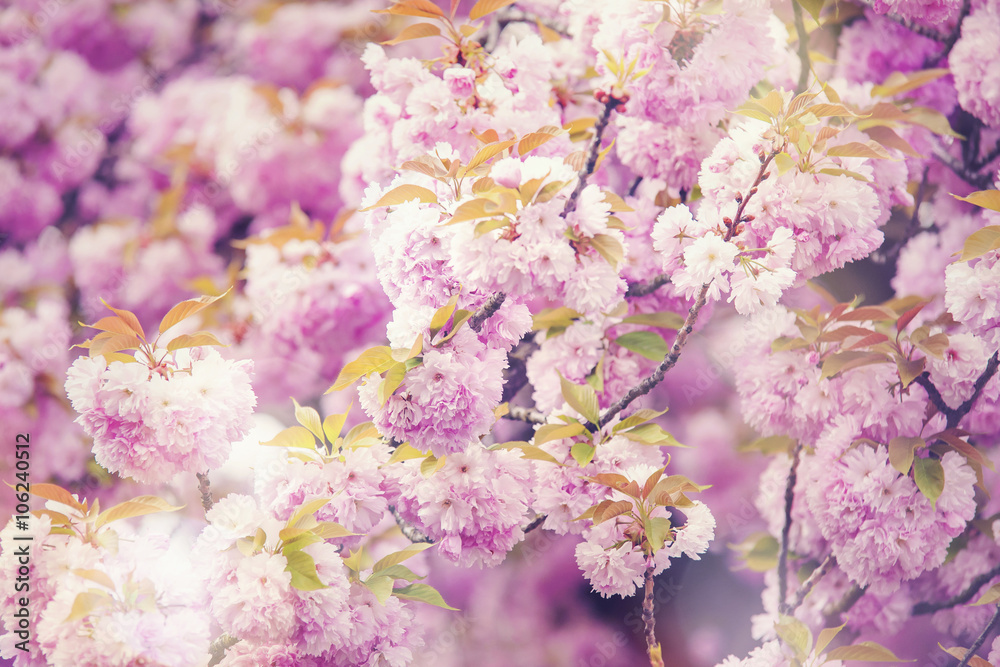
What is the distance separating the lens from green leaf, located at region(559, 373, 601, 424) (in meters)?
0.86

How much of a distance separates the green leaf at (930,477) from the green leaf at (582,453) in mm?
458

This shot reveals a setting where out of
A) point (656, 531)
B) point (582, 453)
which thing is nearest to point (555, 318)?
point (582, 453)

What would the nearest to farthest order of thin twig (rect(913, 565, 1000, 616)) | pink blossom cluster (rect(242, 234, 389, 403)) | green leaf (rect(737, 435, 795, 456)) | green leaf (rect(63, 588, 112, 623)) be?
green leaf (rect(63, 588, 112, 623))
thin twig (rect(913, 565, 1000, 616))
green leaf (rect(737, 435, 795, 456))
pink blossom cluster (rect(242, 234, 389, 403))

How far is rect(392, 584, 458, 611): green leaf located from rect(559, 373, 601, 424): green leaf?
0.31 meters

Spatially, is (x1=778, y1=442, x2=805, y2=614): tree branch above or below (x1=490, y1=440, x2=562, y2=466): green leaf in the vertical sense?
below

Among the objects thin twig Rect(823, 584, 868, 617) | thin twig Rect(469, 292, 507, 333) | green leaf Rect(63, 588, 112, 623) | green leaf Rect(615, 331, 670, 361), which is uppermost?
thin twig Rect(469, 292, 507, 333)

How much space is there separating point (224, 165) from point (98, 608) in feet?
4.78

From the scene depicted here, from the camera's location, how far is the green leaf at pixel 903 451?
0.87 m

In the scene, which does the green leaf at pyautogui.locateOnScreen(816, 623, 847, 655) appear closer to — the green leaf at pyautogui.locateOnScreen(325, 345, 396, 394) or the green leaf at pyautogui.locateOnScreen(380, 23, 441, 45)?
the green leaf at pyautogui.locateOnScreen(325, 345, 396, 394)

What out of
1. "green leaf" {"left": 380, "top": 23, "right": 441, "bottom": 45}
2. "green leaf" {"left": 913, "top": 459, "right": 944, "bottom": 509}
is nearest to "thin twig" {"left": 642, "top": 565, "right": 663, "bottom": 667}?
"green leaf" {"left": 913, "top": 459, "right": 944, "bottom": 509}

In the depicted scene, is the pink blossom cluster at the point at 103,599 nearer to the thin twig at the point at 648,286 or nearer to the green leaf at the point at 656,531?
the green leaf at the point at 656,531

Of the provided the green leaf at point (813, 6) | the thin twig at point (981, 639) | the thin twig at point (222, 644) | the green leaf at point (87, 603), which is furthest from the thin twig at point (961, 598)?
the green leaf at point (87, 603)

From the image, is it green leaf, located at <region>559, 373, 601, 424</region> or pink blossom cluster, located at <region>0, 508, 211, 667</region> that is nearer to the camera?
pink blossom cluster, located at <region>0, 508, 211, 667</region>

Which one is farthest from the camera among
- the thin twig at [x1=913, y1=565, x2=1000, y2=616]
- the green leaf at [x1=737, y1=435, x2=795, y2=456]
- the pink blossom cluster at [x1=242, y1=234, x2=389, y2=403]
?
the pink blossom cluster at [x1=242, y1=234, x2=389, y2=403]
